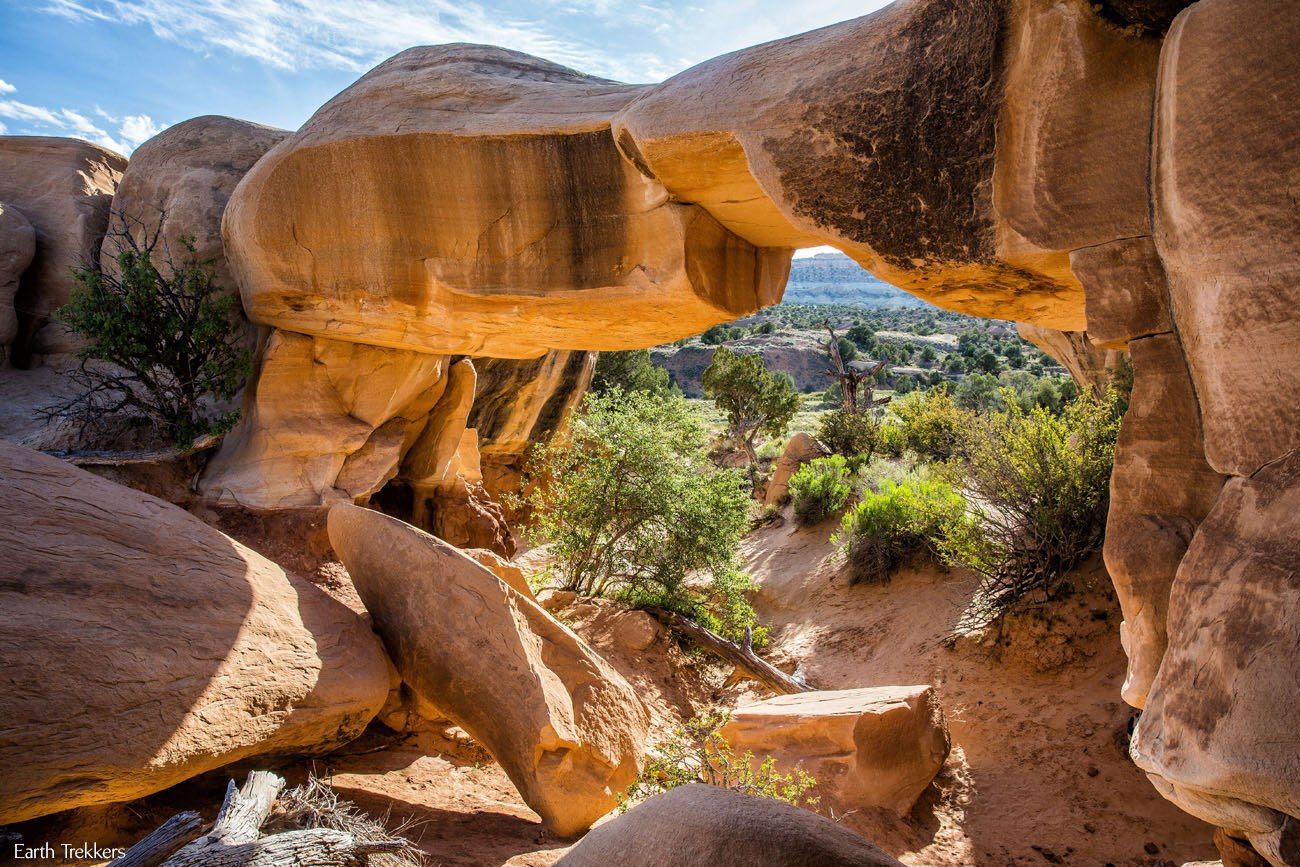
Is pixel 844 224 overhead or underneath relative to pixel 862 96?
underneath

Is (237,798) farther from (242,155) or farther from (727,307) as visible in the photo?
(242,155)

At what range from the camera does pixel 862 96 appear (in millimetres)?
4297

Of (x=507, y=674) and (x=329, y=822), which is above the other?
(x=507, y=674)

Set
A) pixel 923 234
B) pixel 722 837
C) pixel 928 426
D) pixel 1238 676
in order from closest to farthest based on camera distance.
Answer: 1. pixel 1238 676
2. pixel 722 837
3. pixel 923 234
4. pixel 928 426

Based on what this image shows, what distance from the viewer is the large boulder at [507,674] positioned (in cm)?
483

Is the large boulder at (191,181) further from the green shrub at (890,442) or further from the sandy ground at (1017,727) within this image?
the green shrub at (890,442)

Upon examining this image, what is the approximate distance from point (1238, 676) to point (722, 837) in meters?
1.88

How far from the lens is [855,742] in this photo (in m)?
5.88

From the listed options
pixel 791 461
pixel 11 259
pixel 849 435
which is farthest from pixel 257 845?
pixel 849 435

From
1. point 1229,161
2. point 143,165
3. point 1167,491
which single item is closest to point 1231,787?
point 1167,491

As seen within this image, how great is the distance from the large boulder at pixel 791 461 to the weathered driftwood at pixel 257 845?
13341mm

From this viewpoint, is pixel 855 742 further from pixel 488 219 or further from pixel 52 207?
pixel 52 207

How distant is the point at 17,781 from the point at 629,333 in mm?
5294

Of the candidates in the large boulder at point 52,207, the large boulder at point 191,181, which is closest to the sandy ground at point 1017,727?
the large boulder at point 191,181
